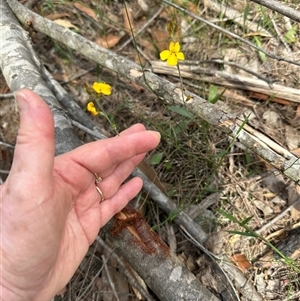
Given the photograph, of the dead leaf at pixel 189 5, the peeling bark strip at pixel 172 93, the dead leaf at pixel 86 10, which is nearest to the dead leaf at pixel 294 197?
the peeling bark strip at pixel 172 93

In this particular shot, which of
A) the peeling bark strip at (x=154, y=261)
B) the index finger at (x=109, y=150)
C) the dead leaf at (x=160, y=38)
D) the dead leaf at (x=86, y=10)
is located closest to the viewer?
the index finger at (x=109, y=150)

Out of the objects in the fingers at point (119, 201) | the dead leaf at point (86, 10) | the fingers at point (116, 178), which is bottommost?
the fingers at point (119, 201)

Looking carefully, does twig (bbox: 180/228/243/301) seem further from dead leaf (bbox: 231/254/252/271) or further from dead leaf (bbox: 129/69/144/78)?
dead leaf (bbox: 129/69/144/78)

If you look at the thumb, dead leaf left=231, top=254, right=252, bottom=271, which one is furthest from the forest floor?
the thumb

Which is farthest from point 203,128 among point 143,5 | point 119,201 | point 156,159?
point 143,5

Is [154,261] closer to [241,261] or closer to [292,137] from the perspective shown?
[241,261]

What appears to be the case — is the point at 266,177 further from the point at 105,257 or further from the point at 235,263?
the point at 105,257

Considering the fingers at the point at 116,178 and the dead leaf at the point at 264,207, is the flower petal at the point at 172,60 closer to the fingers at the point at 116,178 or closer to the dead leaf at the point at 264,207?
the fingers at the point at 116,178

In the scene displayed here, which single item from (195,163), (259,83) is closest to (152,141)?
(195,163)
